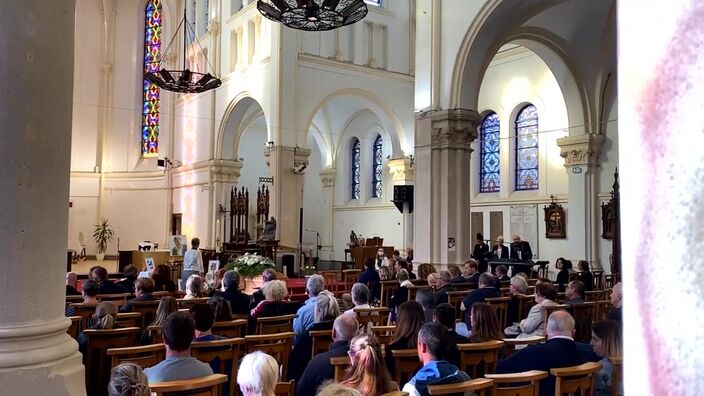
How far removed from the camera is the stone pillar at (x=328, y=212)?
23.3 m

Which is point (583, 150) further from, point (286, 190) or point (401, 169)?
point (286, 190)

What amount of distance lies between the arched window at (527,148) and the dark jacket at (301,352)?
13265mm

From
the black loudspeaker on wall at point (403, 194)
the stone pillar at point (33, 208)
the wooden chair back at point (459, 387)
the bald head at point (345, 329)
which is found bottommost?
the wooden chair back at point (459, 387)

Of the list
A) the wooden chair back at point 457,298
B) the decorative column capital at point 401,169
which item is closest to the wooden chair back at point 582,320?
the wooden chair back at point 457,298

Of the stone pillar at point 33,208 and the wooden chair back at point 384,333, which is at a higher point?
the stone pillar at point 33,208

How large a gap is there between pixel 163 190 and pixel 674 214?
81.6ft

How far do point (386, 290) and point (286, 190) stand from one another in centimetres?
898

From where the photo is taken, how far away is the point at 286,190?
1692 centimetres

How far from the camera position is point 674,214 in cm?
65

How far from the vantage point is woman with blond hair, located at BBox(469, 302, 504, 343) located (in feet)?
14.0

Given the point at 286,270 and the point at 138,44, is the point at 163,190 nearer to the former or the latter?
the point at 138,44

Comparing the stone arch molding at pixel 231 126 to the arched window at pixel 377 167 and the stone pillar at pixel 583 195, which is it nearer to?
the arched window at pixel 377 167

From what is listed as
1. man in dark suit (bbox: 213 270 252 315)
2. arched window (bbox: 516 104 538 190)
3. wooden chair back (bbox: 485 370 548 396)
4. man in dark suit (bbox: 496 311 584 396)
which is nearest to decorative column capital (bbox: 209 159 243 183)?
arched window (bbox: 516 104 538 190)

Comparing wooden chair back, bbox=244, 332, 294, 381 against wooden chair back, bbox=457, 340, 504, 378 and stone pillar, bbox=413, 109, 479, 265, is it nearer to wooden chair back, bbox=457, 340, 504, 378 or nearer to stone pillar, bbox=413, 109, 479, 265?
wooden chair back, bbox=457, 340, 504, 378
